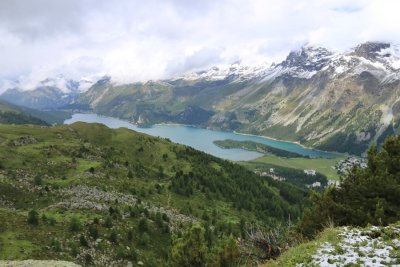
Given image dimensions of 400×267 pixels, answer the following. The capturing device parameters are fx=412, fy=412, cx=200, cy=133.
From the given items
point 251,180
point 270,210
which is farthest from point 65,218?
point 251,180

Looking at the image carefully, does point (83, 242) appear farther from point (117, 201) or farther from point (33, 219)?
point (117, 201)

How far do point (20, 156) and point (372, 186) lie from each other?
89311 millimetres

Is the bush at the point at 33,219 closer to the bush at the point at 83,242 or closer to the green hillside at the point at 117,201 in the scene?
the green hillside at the point at 117,201

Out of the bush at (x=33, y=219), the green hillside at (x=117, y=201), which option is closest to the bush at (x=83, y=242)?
the green hillside at (x=117, y=201)

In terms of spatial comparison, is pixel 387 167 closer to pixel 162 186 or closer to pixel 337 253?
pixel 337 253

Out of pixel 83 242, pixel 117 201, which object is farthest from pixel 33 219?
pixel 117 201

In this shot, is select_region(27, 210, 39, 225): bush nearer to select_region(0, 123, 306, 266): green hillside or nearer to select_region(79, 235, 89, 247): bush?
select_region(0, 123, 306, 266): green hillside

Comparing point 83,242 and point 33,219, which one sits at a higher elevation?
point 33,219

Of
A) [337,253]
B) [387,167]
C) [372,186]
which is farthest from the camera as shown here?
[387,167]

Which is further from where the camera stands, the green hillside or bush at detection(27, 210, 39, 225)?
bush at detection(27, 210, 39, 225)

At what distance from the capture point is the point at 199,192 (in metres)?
142

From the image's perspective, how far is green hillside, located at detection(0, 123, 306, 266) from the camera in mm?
56250

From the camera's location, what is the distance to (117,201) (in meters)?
88.4

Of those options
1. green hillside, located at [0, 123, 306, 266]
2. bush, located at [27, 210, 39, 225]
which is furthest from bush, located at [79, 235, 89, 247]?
bush, located at [27, 210, 39, 225]
